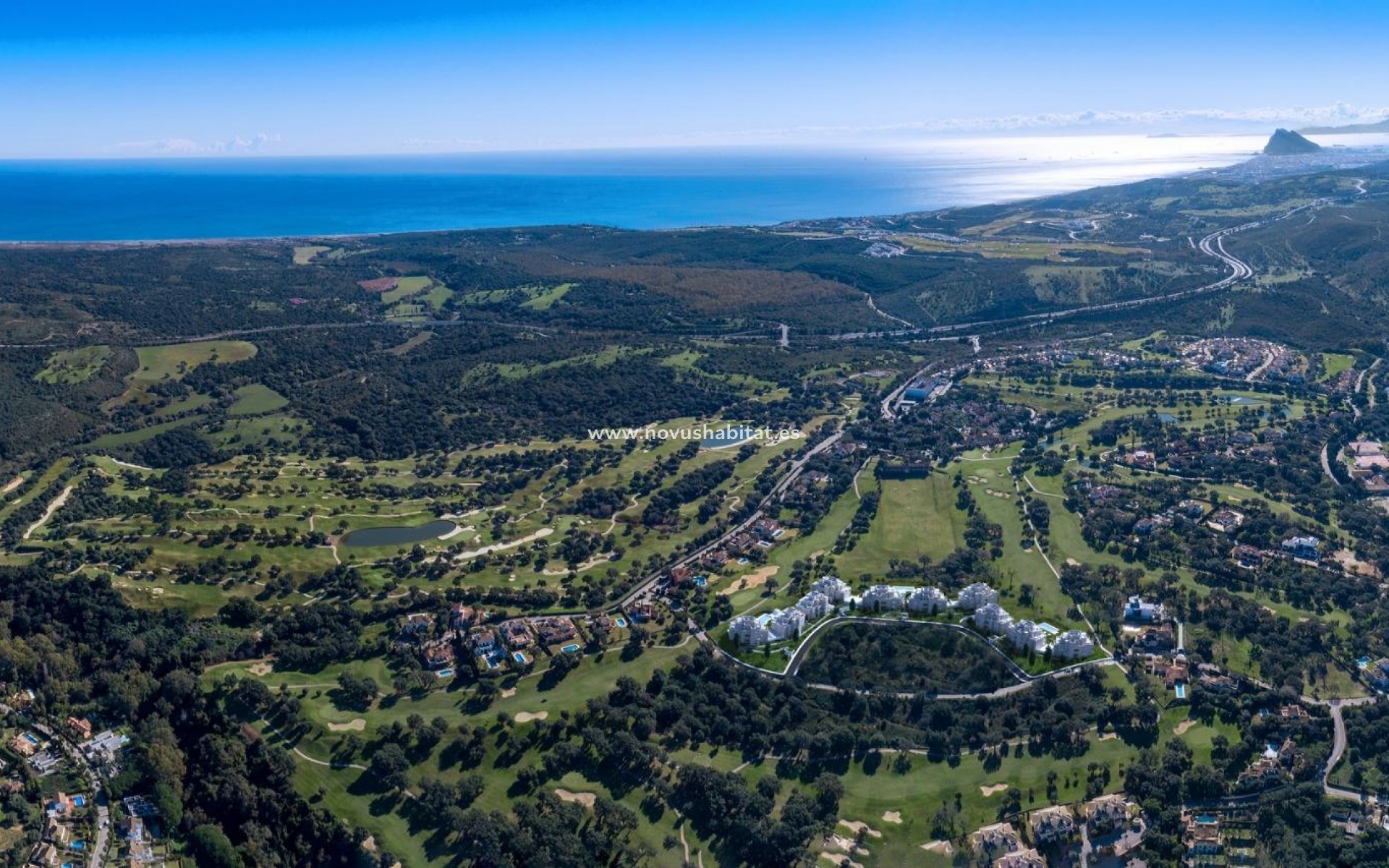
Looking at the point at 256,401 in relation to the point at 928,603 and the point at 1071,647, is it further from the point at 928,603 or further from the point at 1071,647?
the point at 1071,647

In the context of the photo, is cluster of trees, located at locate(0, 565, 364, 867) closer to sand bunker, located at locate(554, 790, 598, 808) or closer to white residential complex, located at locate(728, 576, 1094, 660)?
sand bunker, located at locate(554, 790, 598, 808)

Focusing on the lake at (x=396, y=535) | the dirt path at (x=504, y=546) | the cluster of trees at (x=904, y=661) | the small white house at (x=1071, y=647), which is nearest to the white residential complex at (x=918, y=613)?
the small white house at (x=1071, y=647)

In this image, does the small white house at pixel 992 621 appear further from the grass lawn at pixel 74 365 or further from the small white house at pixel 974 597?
the grass lawn at pixel 74 365

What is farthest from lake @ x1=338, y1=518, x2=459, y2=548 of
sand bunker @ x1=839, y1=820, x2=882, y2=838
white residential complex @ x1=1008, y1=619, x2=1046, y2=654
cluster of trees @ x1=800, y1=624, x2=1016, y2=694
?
white residential complex @ x1=1008, y1=619, x2=1046, y2=654

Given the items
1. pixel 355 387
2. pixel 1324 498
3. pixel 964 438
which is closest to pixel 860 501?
pixel 964 438

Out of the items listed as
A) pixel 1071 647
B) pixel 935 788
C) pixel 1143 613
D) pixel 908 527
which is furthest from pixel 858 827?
pixel 908 527
